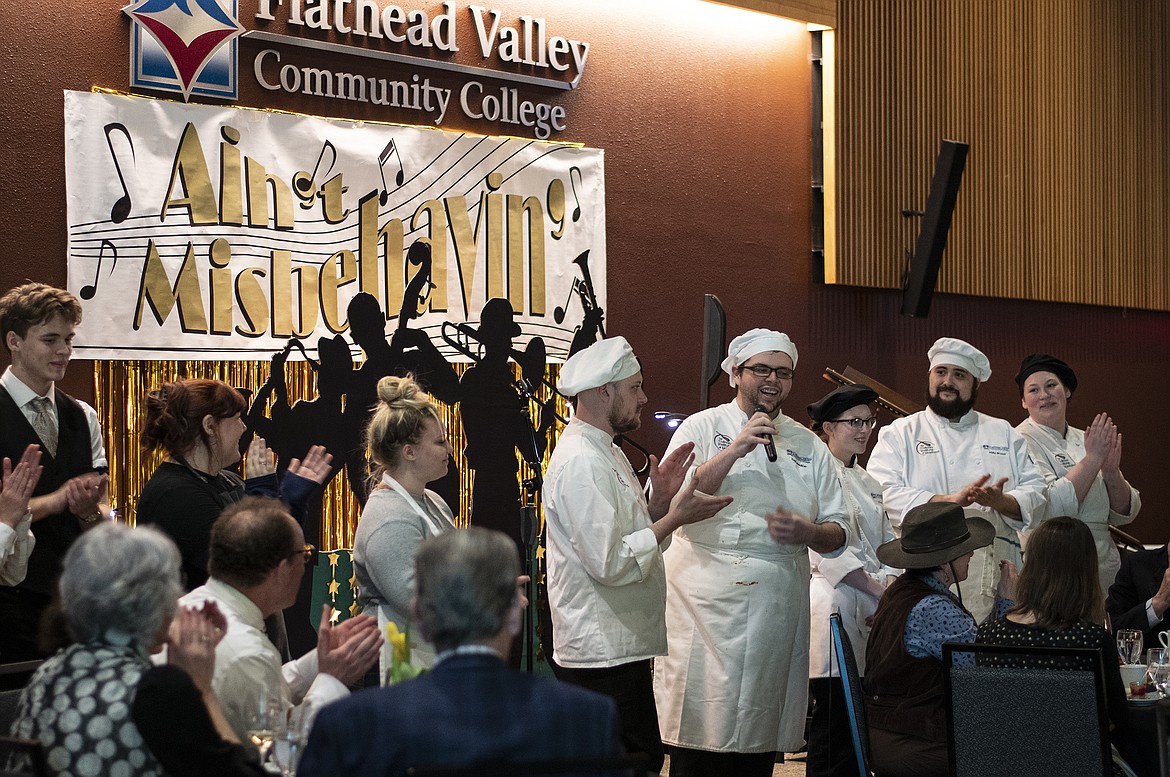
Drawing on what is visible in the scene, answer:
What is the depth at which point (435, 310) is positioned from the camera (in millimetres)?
5707

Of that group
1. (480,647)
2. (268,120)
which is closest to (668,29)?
(268,120)

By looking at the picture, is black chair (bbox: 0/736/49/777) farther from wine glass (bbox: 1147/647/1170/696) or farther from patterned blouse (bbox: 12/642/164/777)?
wine glass (bbox: 1147/647/1170/696)

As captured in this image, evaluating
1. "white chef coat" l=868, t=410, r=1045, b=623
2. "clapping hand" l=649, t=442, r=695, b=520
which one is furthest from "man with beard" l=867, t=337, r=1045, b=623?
"clapping hand" l=649, t=442, r=695, b=520

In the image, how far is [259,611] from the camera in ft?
8.59

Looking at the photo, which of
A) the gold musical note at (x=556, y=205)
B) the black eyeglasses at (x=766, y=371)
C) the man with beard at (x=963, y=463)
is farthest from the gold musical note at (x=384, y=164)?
the man with beard at (x=963, y=463)

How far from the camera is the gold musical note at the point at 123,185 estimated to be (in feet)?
16.1

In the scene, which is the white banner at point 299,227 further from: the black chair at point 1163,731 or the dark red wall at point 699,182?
the black chair at point 1163,731

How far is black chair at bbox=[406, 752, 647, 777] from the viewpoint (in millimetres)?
1726

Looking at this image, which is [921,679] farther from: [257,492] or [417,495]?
[257,492]

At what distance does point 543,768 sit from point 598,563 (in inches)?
81.3

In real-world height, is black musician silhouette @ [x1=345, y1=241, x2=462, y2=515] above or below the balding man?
above

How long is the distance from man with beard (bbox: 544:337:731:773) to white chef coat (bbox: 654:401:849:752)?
36 centimetres

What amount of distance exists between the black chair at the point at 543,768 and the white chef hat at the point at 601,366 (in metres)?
2.21

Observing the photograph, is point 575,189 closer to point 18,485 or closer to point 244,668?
point 18,485
